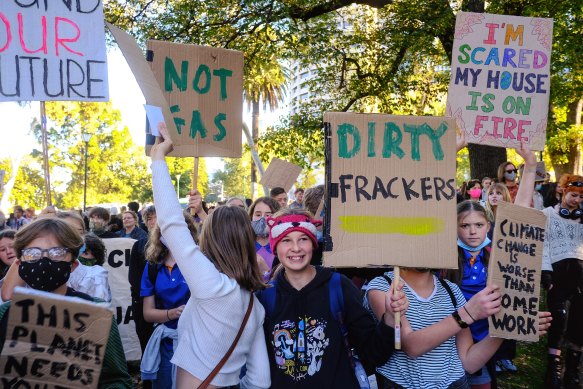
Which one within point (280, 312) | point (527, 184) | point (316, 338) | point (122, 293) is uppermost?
point (527, 184)

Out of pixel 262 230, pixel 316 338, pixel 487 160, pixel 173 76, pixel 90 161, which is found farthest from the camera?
pixel 90 161

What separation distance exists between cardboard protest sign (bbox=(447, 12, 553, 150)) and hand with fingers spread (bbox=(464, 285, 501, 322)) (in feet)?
5.82

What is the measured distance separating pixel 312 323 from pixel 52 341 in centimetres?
115

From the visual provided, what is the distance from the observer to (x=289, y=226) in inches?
113

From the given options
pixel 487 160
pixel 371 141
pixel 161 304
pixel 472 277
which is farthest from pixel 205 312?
pixel 487 160

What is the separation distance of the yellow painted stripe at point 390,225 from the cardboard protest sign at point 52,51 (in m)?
2.03

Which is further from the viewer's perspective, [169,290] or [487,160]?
[487,160]

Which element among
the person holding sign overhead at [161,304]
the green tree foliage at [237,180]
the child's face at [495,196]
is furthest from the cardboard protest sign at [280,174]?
the green tree foliage at [237,180]

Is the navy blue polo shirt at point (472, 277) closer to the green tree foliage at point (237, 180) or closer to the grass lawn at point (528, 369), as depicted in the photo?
the grass lawn at point (528, 369)

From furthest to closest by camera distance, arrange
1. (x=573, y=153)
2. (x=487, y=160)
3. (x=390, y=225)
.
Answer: (x=573, y=153) → (x=487, y=160) → (x=390, y=225)

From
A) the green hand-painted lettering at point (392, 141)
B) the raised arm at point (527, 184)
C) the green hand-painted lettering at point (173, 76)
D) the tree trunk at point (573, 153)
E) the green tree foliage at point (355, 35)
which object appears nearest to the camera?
the green hand-painted lettering at point (392, 141)

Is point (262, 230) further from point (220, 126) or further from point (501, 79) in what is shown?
point (501, 79)

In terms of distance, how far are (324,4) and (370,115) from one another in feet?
28.2

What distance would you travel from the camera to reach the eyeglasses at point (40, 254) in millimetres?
2529
